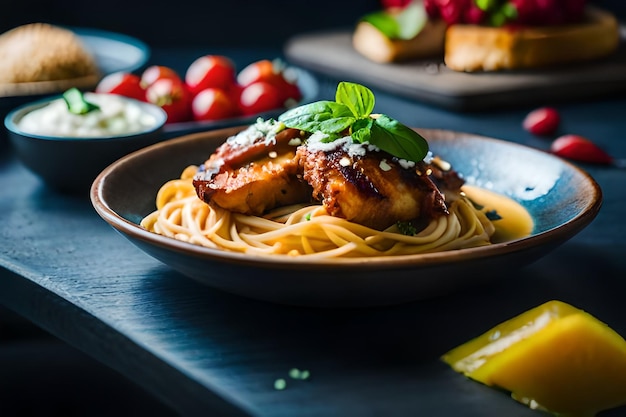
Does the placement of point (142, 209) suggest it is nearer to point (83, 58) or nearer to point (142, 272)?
point (142, 272)

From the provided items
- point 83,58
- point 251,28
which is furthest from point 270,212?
point 251,28

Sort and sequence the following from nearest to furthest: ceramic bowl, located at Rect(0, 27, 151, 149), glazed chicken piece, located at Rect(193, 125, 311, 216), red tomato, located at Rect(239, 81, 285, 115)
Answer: glazed chicken piece, located at Rect(193, 125, 311, 216)
ceramic bowl, located at Rect(0, 27, 151, 149)
red tomato, located at Rect(239, 81, 285, 115)

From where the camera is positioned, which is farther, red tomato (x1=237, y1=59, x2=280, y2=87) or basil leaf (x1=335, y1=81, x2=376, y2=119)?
red tomato (x1=237, y1=59, x2=280, y2=87)

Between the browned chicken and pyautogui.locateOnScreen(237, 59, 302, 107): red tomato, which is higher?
the browned chicken

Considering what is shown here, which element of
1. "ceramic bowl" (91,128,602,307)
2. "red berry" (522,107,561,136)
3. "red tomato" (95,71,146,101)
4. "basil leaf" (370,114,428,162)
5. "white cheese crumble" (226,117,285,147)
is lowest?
"red berry" (522,107,561,136)

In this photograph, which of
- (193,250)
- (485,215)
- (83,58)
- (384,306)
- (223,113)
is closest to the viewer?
(193,250)

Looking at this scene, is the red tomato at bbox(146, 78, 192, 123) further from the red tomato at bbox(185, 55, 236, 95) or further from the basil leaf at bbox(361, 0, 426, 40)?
the basil leaf at bbox(361, 0, 426, 40)

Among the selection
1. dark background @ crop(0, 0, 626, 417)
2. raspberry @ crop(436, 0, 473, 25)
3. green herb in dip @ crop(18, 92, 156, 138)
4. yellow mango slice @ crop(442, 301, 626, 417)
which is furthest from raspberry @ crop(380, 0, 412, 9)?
yellow mango slice @ crop(442, 301, 626, 417)
